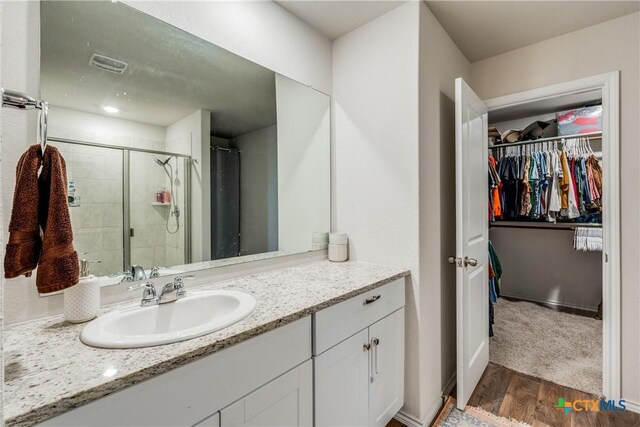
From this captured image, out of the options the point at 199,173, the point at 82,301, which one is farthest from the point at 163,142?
the point at 82,301

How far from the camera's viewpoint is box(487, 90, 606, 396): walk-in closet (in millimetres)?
2590

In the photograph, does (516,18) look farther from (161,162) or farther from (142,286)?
(142,286)

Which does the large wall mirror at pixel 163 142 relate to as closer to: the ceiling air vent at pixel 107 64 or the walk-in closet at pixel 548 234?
the ceiling air vent at pixel 107 64

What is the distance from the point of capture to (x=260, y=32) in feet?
5.43

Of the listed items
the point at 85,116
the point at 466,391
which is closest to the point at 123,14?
the point at 85,116

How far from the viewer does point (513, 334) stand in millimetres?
2814

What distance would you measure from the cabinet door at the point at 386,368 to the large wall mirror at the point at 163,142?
701mm

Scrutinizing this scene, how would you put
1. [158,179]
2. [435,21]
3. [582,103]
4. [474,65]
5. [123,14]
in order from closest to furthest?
[123,14], [158,179], [435,21], [474,65], [582,103]

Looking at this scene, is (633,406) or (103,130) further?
(633,406)

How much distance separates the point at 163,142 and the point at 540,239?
412cm

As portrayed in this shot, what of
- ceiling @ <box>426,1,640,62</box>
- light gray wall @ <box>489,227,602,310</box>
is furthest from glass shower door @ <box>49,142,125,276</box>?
light gray wall @ <box>489,227,602,310</box>

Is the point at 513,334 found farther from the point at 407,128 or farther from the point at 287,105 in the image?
the point at 287,105

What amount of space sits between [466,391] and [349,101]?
6.46 ft

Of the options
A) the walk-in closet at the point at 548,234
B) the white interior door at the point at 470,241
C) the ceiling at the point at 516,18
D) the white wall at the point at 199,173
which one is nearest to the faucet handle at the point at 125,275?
the white wall at the point at 199,173
